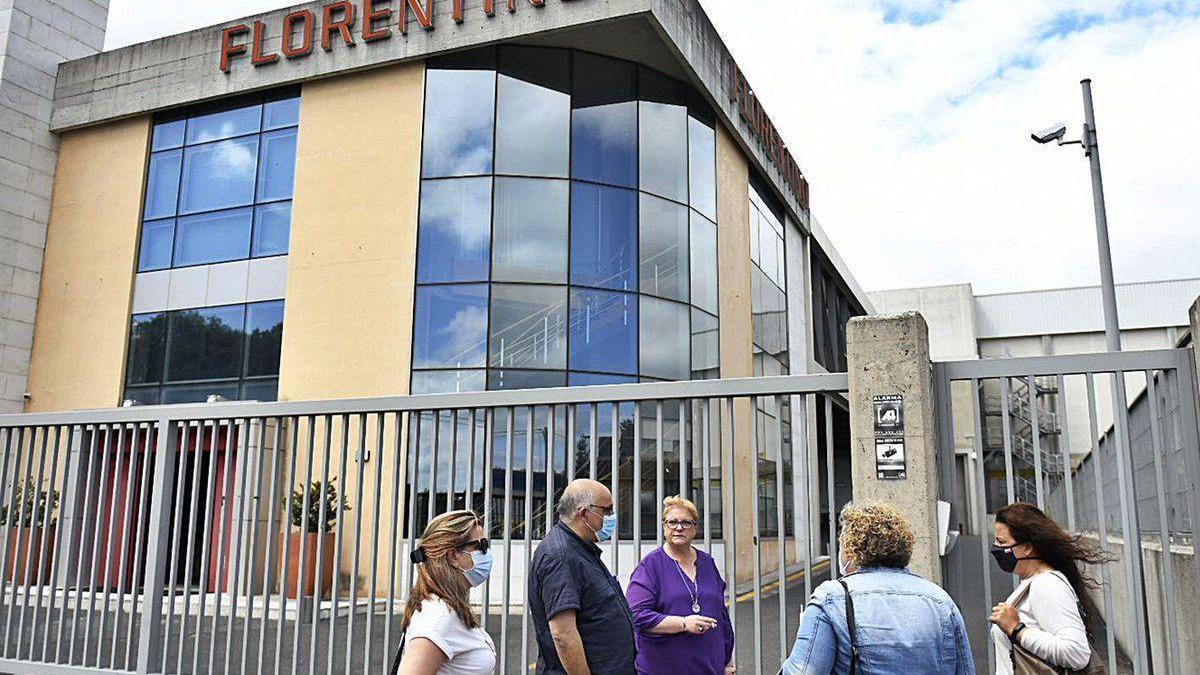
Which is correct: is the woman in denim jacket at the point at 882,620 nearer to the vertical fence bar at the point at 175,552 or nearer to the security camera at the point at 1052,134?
the vertical fence bar at the point at 175,552

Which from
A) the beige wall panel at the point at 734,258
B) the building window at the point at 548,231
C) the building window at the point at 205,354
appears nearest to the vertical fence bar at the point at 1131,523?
the building window at the point at 548,231

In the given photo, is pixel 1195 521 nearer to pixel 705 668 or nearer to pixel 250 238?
pixel 705 668

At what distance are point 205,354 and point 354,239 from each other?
153 inches

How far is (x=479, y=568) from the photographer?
12.4 ft

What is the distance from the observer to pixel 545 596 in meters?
3.78

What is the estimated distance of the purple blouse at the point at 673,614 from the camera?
4.26 meters

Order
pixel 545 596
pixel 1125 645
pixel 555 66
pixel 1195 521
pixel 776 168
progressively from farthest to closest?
1. pixel 776 168
2. pixel 555 66
3. pixel 1125 645
4. pixel 1195 521
5. pixel 545 596

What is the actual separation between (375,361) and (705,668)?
12.1 m

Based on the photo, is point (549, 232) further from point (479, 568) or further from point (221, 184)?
point (479, 568)

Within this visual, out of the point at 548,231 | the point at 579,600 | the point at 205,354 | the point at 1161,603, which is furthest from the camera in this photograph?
the point at 205,354

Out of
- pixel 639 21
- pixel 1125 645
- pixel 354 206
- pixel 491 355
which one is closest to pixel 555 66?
pixel 639 21

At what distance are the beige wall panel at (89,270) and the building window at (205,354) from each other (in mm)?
527

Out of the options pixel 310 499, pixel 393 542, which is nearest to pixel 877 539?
pixel 393 542

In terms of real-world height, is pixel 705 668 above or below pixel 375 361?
below
